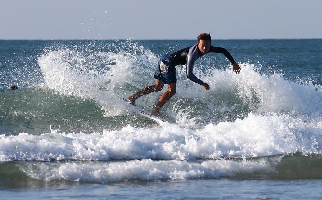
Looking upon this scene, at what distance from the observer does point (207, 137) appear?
921 cm

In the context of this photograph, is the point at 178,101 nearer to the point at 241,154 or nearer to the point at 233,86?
the point at 233,86

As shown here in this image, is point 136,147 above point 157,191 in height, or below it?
above

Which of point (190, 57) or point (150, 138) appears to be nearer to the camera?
point (150, 138)

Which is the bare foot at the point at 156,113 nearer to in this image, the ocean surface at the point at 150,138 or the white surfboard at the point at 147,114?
the white surfboard at the point at 147,114

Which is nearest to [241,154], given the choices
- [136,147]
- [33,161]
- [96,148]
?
[136,147]

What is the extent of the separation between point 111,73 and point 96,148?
15.3 ft

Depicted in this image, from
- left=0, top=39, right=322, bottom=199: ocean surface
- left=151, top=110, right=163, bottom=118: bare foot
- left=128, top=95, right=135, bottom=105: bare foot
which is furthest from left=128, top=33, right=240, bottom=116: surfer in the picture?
left=0, top=39, right=322, bottom=199: ocean surface

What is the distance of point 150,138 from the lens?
29.1 feet

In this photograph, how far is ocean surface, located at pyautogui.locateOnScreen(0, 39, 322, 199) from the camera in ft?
23.8

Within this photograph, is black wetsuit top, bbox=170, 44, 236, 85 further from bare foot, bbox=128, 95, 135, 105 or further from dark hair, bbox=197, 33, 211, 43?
bare foot, bbox=128, 95, 135, 105

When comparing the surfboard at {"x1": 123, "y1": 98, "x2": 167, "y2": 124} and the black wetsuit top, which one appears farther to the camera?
the surfboard at {"x1": 123, "y1": 98, "x2": 167, "y2": 124}
